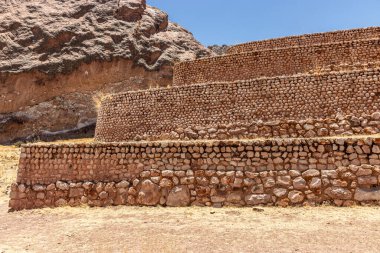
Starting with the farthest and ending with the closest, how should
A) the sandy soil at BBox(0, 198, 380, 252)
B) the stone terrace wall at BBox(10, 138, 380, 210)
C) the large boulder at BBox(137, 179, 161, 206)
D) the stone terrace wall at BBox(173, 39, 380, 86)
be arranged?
the stone terrace wall at BBox(173, 39, 380, 86)
the large boulder at BBox(137, 179, 161, 206)
the stone terrace wall at BBox(10, 138, 380, 210)
the sandy soil at BBox(0, 198, 380, 252)

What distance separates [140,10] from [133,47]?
10.6 feet

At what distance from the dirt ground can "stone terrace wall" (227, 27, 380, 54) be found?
10.1 meters

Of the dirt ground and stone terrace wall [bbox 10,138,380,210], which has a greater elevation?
stone terrace wall [bbox 10,138,380,210]

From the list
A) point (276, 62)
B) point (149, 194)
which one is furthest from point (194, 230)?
point (276, 62)

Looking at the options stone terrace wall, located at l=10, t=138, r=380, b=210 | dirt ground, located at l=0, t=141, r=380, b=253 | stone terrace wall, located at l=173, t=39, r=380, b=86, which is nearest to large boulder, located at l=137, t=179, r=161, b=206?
stone terrace wall, located at l=10, t=138, r=380, b=210

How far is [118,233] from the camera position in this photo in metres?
6.26

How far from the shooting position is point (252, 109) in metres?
11.6

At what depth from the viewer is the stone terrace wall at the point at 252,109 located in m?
10.6

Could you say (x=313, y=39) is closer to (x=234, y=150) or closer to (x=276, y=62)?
(x=276, y=62)

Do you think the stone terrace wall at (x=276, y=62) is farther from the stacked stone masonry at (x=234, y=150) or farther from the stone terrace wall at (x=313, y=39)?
the stone terrace wall at (x=313, y=39)

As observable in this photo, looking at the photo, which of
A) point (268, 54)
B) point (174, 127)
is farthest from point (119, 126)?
point (268, 54)

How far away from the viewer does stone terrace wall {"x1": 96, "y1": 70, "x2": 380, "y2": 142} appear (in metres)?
10.6

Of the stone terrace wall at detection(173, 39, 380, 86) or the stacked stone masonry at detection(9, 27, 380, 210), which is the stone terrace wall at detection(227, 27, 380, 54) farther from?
the stacked stone masonry at detection(9, 27, 380, 210)

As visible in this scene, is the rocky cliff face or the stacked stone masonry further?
the rocky cliff face
